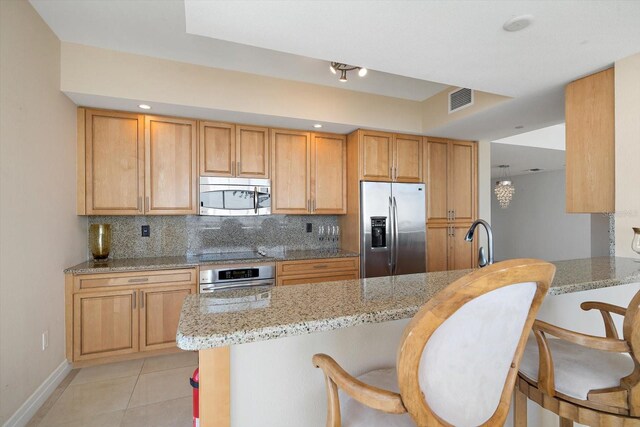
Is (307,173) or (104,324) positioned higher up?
(307,173)

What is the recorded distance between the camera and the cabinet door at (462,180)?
400cm

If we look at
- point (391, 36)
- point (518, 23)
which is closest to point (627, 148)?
point (518, 23)

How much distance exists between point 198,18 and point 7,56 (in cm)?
125

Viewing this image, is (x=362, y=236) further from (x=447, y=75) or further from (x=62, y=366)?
(x=62, y=366)

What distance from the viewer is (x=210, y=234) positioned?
352 centimetres

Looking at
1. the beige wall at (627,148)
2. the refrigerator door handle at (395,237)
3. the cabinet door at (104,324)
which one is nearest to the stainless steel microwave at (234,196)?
the cabinet door at (104,324)

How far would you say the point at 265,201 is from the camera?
341 centimetres

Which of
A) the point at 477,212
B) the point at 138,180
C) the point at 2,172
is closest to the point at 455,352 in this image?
the point at 2,172

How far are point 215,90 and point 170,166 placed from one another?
0.88m

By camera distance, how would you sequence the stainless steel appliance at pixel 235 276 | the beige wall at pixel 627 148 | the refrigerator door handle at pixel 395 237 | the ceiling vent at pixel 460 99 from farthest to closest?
the refrigerator door handle at pixel 395 237
the ceiling vent at pixel 460 99
the stainless steel appliance at pixel 235 276
the beige wall at pixel 627 148

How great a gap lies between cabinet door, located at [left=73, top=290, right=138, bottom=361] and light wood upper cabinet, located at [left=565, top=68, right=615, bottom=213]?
3729mm

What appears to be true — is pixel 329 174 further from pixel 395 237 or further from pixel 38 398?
pixel 38 398

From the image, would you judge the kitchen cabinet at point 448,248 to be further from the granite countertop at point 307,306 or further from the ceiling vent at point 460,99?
the granite countertop at point 307,306

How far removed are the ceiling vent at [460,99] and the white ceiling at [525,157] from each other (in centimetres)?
191
